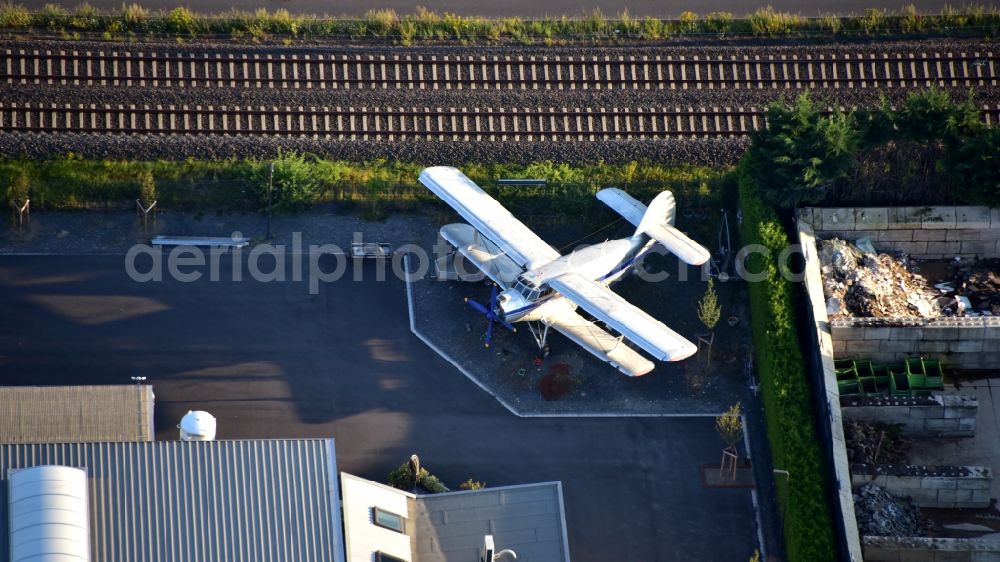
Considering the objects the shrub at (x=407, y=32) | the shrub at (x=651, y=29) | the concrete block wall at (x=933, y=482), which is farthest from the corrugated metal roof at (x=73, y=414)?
the shrub at (x=651, y=29)

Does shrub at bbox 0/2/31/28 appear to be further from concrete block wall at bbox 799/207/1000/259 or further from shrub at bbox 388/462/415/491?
concrete block wall at bbox 799/207/1000/259

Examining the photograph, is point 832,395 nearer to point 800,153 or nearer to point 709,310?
point 709,310

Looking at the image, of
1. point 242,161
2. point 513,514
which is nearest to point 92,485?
point 513,514

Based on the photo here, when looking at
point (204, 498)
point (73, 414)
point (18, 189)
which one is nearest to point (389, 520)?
point (204, 498)

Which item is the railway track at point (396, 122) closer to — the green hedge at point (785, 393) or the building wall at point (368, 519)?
the green hedge at point (785, 393)

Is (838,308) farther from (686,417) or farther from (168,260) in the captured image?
(168,260)
